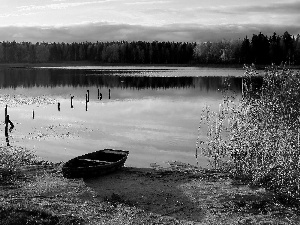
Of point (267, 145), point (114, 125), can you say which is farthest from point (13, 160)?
point (114, 125)

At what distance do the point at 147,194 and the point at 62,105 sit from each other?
36978 millimetres

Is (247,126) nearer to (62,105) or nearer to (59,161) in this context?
(59,161)

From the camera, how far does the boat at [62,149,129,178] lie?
21250 mm

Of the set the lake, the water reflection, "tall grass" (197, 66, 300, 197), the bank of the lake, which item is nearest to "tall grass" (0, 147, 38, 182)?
the bank of the lake

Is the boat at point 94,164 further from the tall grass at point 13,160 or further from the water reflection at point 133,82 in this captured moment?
the water reflection at point 133,82

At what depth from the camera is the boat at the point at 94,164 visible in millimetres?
21250

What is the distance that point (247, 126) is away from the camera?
2389 centimetres

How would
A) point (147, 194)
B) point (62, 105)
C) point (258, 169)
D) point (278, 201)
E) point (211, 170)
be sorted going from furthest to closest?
1. point (62, 105)
2. point (211, 170)
3. point (258, 169)
4. point (147, 194)
5. point (278, 201)

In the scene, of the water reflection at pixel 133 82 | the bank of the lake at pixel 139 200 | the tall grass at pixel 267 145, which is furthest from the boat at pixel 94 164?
the water reflection at pixel 133 82

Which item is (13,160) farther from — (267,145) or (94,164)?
(267,145)

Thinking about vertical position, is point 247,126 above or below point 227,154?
above

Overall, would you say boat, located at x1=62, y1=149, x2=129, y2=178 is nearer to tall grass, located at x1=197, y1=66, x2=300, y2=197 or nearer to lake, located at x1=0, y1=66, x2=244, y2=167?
lake, located at x1=0, y1=66, x2=244, y2=167

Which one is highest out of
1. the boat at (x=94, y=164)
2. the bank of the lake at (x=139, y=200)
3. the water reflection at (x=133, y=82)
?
the water reflection at (x=133, y=82)

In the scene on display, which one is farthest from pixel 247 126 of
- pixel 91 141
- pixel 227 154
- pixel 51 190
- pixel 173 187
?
pixel 91 141
